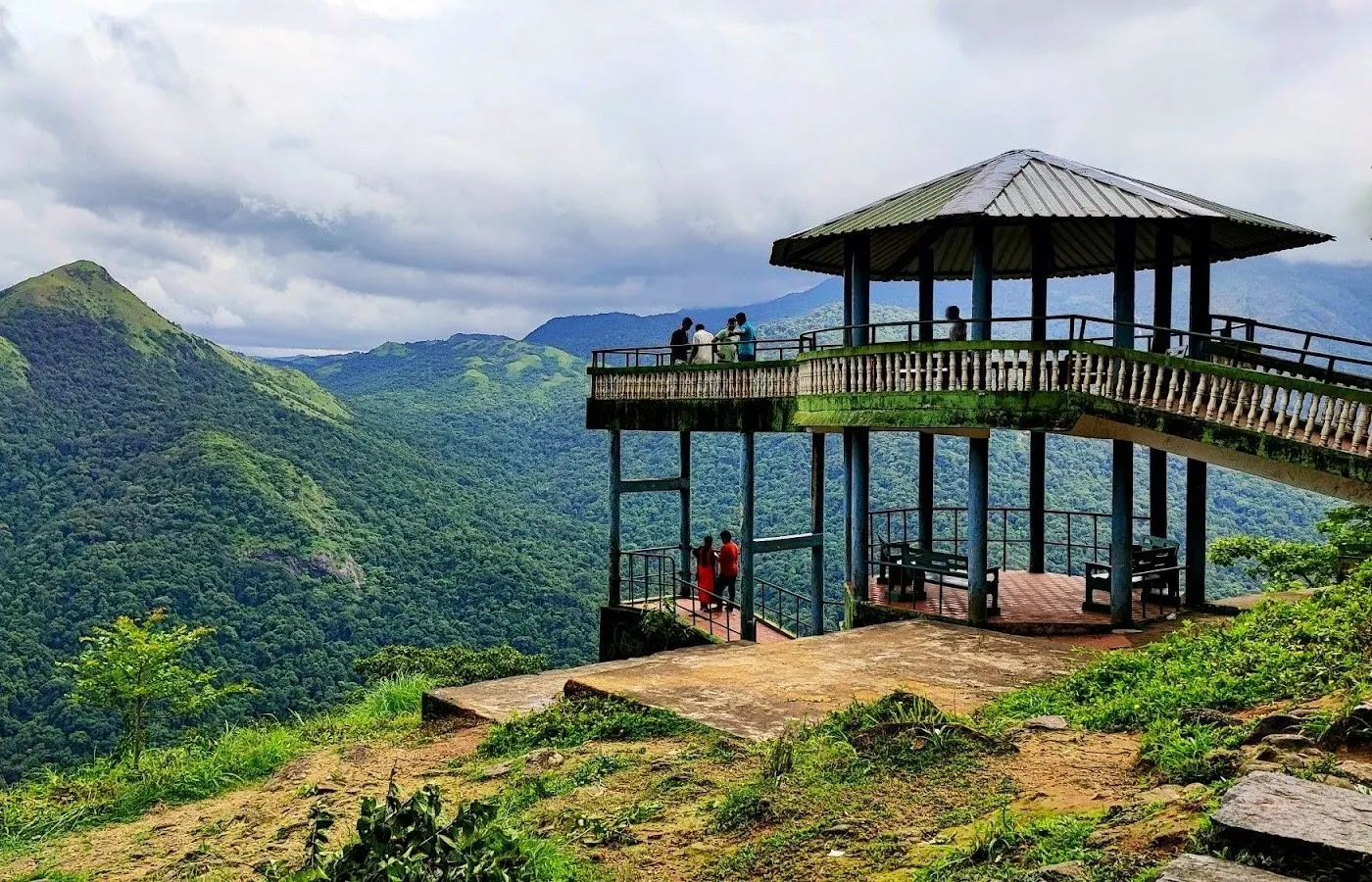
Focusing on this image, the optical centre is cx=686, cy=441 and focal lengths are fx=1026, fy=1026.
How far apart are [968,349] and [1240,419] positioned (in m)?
3.37

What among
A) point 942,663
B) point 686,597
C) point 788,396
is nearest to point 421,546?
point 686,597

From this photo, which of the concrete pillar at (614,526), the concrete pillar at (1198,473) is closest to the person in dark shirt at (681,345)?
the concrete pillar at (614,526)

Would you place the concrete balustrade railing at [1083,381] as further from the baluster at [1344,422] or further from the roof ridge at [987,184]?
the roof ridge at [987,184]

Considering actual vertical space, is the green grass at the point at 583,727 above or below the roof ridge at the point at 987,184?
below

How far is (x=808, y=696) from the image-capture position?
928cm

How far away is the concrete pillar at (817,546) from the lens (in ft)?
57.1

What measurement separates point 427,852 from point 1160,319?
1450 centimetres

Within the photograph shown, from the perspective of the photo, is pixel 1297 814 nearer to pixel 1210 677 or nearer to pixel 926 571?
pixel 1210 677

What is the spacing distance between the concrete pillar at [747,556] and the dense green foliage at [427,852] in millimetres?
11106

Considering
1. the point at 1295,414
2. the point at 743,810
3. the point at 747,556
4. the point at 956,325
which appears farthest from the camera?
the point at 747,556

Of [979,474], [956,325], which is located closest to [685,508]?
[979,474]

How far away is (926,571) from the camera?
603 inches

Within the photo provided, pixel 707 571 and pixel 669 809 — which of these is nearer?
pixel 669 809

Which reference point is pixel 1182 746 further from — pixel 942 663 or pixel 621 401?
pixel 621 401
